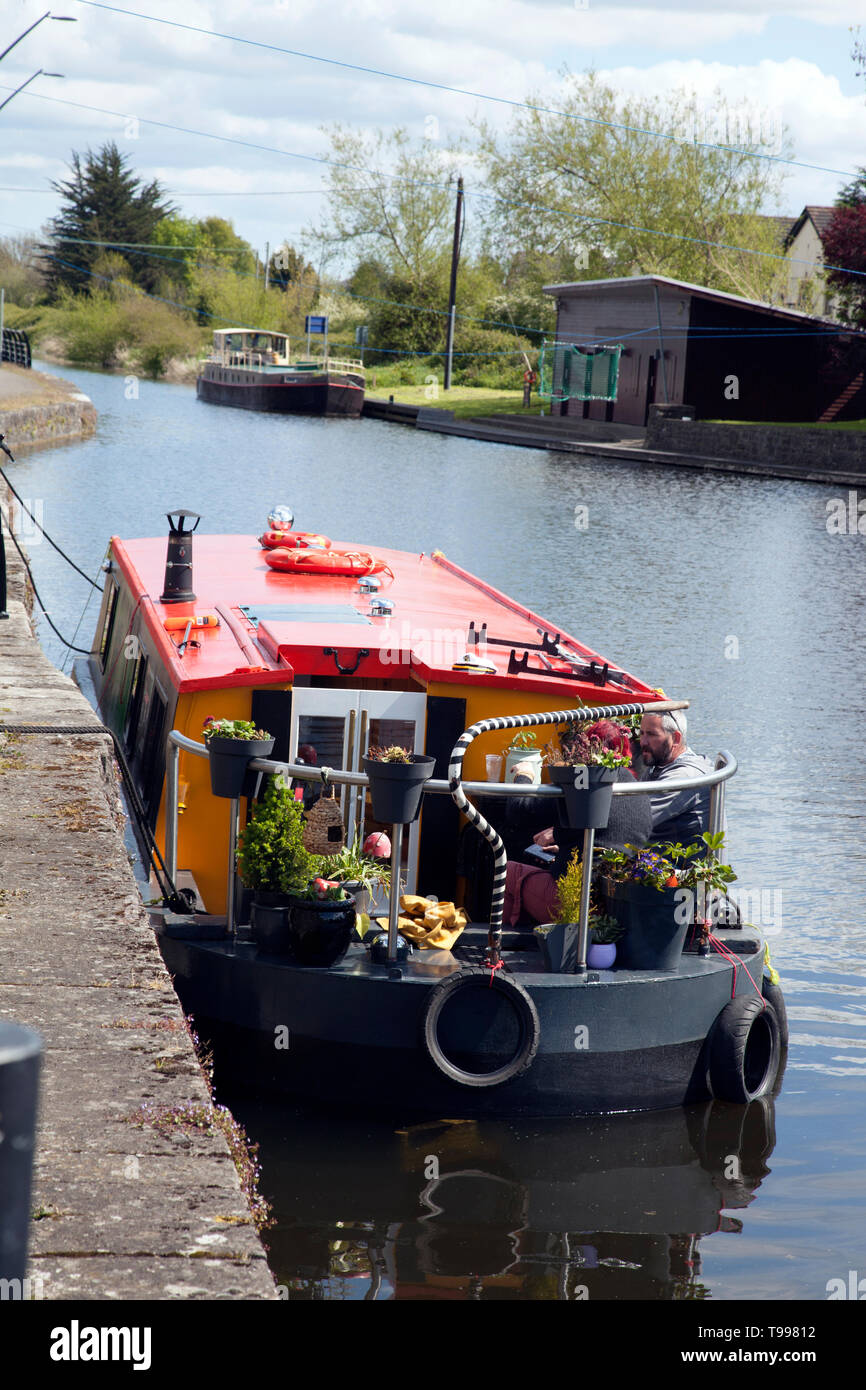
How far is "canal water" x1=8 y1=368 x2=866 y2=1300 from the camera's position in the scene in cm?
652

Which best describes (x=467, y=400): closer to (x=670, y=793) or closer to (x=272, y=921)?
(x=670, y=793)

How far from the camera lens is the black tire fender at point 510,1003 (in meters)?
6.89

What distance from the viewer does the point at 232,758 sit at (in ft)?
23.3

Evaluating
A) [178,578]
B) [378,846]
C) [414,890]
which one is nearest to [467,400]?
[178,578]

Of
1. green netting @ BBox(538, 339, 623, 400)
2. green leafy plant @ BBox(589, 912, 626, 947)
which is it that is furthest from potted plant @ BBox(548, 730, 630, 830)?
green netting @ BBox(538, 339, 623, 400)

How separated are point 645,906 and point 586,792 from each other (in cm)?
80

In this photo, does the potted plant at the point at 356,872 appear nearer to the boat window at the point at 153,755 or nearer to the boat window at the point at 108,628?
the boat window at the point at 153,755

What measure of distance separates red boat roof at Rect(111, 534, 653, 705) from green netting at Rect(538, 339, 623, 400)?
4036 cm

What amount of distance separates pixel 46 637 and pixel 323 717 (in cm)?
1224

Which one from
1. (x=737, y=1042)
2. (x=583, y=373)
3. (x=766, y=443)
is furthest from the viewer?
(x=583, y=373)

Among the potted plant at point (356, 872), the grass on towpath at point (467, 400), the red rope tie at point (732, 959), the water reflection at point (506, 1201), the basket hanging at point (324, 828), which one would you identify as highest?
the grass on towpath at point (467, 400)

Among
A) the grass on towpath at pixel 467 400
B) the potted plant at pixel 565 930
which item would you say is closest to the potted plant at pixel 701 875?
the potted plant at pixel 565 930

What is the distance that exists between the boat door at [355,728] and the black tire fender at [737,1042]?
1.85 meters
